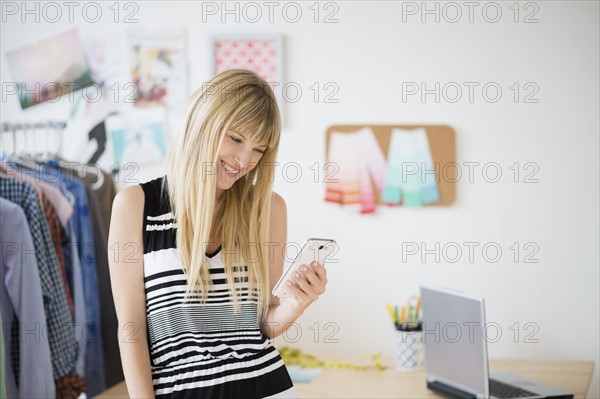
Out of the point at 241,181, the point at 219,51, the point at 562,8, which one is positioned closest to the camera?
the point at 241,181

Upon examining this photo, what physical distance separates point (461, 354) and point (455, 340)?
0.05m

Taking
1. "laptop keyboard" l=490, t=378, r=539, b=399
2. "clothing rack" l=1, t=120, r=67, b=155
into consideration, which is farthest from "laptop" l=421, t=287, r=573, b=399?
"clothing rack" l=1, t=120, r=67, b=155

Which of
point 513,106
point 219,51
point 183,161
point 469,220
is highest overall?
point 219,51

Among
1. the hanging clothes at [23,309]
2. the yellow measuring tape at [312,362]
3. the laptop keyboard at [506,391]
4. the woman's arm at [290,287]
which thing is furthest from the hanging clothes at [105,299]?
the laptop keyboard at [506,391]

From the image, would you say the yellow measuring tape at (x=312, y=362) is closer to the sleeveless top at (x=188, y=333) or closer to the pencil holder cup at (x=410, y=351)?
the pencil holder cup at (x=410, y=351)

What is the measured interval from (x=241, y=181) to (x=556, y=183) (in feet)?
4.26

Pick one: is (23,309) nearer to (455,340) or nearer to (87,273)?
(87,273)

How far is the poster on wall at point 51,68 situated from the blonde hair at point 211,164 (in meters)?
1.37

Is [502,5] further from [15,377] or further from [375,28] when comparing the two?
[15,377]

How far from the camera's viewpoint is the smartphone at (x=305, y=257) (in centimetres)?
148

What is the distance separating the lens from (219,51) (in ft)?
8.49

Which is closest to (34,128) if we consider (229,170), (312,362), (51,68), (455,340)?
(51,68)

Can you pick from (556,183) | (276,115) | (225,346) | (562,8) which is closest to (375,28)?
(562,8)

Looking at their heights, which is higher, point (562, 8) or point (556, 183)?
point (562, 8)
